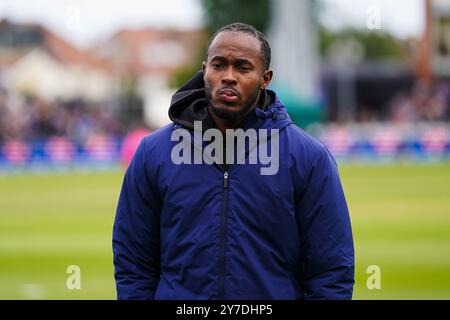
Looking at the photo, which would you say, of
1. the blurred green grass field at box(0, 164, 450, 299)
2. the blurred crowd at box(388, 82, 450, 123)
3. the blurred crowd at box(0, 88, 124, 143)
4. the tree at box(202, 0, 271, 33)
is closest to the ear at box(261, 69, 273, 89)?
the blurred green grass field at box(0, 164, 450, 299)

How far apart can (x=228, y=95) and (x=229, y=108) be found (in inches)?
2.1

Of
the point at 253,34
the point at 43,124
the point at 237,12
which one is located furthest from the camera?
the point at 237,12

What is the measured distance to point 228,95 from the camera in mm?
4516

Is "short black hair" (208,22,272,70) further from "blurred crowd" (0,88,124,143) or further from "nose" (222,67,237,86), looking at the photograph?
"blurred crowd" (0,88,124,143)

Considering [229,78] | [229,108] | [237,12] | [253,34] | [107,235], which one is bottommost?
[107,235]

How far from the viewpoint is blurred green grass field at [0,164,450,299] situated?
11.9 meters

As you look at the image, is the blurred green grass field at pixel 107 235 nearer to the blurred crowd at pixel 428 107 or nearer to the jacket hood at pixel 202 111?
the jacket hood at pixel 202 111

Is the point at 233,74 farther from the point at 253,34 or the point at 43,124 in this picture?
the point at 43,124

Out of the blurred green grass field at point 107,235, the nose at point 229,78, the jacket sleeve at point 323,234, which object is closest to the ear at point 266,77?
the nose at point 229,78

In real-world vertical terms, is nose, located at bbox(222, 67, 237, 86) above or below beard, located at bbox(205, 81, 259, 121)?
above

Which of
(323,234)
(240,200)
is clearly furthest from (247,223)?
(323,234)

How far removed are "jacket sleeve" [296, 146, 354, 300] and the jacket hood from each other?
25 centimetres
